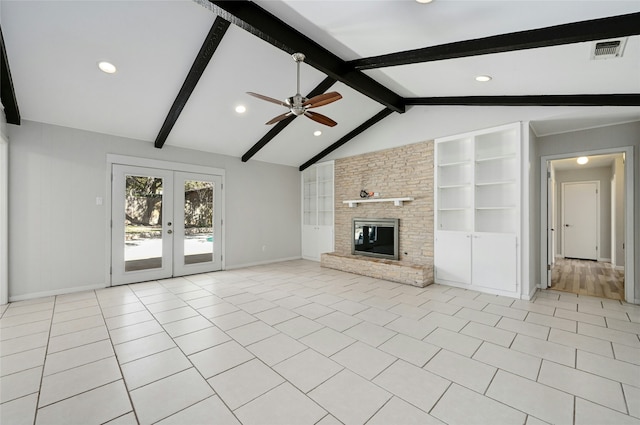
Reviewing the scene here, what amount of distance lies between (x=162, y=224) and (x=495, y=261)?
6084 millimetres

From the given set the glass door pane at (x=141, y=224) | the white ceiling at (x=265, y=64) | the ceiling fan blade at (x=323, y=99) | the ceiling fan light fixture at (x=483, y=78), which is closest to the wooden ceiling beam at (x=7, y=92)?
the white ceiling at (x=265, y=64)

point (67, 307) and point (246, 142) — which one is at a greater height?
point (246, 142)

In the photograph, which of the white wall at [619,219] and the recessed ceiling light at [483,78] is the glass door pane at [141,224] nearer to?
the recessed ceiling light at [483,78]

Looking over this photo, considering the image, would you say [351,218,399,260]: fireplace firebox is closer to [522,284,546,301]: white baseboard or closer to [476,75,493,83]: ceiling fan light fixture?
[522,284,546,301]: white baseboard

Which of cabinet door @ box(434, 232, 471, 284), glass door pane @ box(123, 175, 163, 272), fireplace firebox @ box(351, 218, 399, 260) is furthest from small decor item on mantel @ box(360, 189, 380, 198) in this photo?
glass door pane @ box(123, 175, 163, 272)

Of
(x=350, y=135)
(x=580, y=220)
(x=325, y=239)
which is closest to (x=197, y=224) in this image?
(x=325, y=239)

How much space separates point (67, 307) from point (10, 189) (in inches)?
77.1

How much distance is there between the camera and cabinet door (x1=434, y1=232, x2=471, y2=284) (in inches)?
189

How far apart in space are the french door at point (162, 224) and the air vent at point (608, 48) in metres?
6.21

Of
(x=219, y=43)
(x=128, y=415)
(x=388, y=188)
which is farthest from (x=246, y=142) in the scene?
(x=128, y=415)

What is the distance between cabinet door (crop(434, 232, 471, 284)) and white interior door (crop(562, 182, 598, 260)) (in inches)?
219

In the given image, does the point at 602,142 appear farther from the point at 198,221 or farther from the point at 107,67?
the point at 198,221

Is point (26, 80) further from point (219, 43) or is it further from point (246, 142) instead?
point (246, 142)

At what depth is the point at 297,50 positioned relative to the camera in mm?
3322
